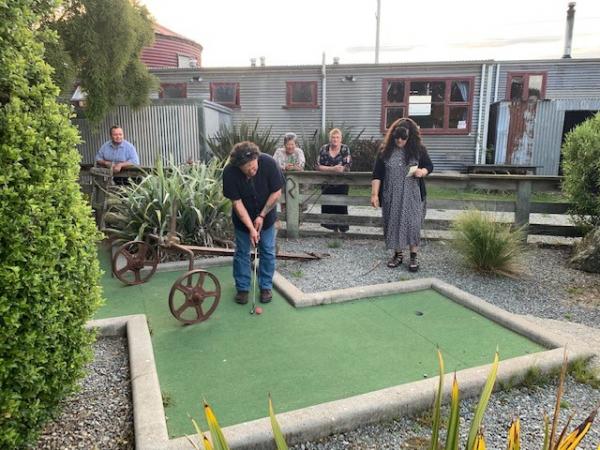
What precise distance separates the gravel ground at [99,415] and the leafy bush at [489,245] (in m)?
3.96

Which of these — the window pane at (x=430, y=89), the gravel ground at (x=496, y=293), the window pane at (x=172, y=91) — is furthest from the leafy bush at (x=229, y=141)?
the gravel ground at (x=496, y=293)

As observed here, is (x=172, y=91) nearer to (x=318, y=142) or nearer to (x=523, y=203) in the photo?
(x=318, y=142)

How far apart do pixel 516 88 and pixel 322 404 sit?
53.5ft

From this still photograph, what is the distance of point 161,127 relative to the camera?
1255 cm

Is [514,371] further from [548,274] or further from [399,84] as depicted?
[399,84]

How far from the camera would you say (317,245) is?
6.95 meters

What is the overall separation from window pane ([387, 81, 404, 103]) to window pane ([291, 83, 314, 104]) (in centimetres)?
272

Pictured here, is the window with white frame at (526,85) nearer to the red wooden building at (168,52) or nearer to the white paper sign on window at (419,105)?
the white paper sign on window at (419,105)

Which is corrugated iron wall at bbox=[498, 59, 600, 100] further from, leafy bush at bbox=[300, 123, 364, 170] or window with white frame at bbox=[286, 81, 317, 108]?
window with white frame at bbox=[286, 81, 317, 108]

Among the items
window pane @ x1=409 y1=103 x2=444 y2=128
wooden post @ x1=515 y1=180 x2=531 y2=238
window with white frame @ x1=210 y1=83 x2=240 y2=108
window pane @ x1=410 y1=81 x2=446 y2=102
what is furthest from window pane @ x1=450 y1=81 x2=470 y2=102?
wooden post @ x1=515 y1=180 x2=531 y2=238

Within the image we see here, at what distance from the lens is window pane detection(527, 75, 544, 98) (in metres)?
15.9

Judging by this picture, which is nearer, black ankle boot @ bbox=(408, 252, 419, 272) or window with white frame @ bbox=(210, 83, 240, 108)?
black ankle boot @ bbox=(408, 252, 419, 272)

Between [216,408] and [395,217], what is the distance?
346cm

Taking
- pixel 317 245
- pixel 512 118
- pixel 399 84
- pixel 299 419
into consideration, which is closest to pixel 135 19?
pixel 317 245
